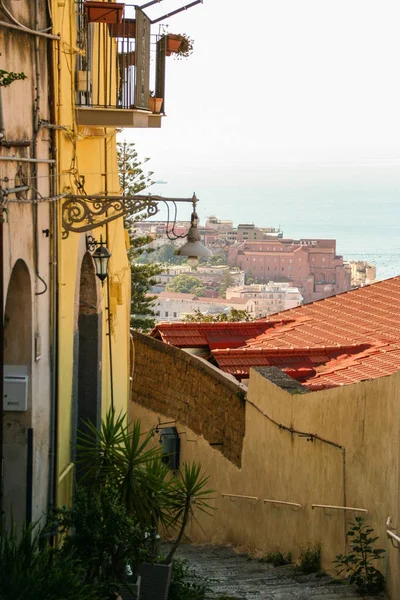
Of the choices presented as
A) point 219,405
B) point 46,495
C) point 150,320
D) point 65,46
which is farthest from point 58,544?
point 150,320

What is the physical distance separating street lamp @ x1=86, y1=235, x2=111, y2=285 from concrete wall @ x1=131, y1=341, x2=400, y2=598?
2291 mm

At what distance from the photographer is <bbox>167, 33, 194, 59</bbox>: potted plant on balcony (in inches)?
485

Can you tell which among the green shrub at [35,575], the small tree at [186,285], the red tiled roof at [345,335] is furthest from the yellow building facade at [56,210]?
the small tree at [186,285]

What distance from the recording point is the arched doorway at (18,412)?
8117 millimetres

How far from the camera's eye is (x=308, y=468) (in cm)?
1140

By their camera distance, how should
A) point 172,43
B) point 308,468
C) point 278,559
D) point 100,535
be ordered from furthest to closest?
point 172,43, point 278,559, point 308,468, point 100,535

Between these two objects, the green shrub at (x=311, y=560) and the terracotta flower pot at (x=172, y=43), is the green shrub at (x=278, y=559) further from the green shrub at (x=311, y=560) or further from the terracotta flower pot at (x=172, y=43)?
the terracotta flower pot at (x=172, y=43)

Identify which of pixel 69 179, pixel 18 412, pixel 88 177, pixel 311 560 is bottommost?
pixel 311 560

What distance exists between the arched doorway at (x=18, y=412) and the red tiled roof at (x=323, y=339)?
5.56m

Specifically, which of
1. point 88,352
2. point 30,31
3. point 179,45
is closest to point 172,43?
point 179,45

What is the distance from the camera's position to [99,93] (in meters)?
11.5

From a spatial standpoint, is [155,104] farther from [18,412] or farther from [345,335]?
[345,335]

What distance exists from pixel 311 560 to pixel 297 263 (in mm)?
80481

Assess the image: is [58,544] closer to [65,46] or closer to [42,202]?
[42,202]
